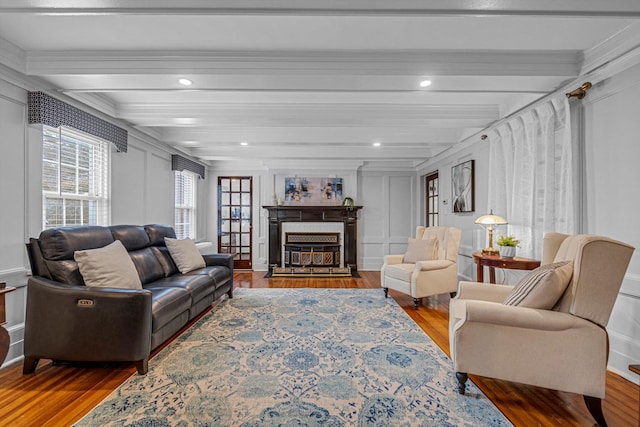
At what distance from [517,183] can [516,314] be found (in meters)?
2.03

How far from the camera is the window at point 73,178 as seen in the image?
9.08 ft

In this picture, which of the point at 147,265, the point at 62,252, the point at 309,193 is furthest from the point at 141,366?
the point at 309,193

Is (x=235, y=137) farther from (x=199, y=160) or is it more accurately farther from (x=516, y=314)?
(x=516, y=314)

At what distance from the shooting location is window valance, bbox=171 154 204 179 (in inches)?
189

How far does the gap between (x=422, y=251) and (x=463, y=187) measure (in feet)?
3.97

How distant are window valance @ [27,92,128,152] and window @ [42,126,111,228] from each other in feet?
0.39

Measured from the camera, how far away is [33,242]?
229 cm

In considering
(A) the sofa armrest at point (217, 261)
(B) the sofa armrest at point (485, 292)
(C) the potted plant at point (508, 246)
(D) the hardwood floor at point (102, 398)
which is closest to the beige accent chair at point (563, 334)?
(D) the hardwood floor at point (102, 398)

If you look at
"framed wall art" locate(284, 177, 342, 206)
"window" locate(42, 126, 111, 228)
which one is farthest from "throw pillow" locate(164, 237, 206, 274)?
"framed wall art" locate(284, 177, 342, 206)

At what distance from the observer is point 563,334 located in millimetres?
1704

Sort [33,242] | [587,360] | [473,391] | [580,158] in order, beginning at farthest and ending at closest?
[580,158] → [33,242] → [473,391] → [587,360]

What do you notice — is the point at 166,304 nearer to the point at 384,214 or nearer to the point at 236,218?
the point at 236,218

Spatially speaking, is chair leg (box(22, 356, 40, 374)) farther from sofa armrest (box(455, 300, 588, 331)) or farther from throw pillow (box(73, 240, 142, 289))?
sofa armrest (box(455, 300, 588, 331))

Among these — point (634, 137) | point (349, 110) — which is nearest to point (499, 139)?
point (634, 137)
